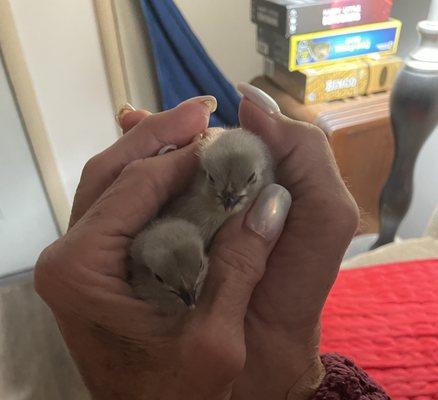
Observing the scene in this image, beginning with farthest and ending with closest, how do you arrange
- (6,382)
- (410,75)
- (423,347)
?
1. (6,382)
2. (410,75)
3. (423,347)

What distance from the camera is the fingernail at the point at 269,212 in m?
0.63

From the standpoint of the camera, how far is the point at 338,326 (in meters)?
0.95

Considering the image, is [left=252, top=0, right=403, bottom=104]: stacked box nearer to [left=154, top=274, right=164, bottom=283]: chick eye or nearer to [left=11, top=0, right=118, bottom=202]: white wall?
[left=11, top=0, right=118, bottom=202]: white wall

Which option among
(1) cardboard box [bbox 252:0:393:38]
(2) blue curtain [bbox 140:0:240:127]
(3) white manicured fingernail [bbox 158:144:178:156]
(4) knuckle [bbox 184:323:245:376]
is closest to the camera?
(4) knuckle [bbox 184:323:245:376]

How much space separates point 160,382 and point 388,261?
0.73 meters

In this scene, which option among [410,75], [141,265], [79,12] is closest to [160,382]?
[141,265]

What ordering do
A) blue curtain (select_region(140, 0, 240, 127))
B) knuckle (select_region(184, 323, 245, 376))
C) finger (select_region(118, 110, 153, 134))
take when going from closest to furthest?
knuckle (select_region(184, 323, 245, 376)) < finger (select_region(118, 110, 153, 134)) < blue curtain (select_region(140, 0, 240, 127))

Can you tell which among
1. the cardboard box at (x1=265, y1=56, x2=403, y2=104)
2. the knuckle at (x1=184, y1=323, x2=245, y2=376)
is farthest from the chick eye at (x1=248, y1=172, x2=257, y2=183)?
the cardboard box at (x1=265, y1=56, x2=403, y2=104)

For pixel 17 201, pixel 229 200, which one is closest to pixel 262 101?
pixel 229 200

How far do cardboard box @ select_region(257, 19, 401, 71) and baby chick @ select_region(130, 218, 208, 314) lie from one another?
1.04 metres

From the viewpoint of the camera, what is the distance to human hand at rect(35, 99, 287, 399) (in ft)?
1.89

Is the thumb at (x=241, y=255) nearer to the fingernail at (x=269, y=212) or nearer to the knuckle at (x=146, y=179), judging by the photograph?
the fingernail at (x=269, y=212)

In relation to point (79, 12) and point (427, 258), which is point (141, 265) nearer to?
point (427, 258)

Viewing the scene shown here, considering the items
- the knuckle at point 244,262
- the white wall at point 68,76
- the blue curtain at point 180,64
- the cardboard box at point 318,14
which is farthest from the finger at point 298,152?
the white wall at point 68,76
